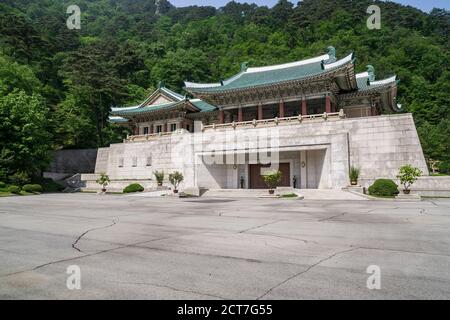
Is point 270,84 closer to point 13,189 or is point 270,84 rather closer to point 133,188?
point 133,188

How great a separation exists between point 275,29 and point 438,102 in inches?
1798

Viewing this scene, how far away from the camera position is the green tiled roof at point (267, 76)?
2872cm

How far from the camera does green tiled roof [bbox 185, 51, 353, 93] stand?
94.2ft

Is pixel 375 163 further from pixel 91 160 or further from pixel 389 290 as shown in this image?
pixel 91 160

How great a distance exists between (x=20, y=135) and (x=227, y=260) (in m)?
32.1

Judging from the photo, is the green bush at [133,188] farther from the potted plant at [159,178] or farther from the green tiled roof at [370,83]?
the green tiled roof at [370,83]

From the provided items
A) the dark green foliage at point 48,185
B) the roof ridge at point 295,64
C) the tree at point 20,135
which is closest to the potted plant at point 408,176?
the roof ridge at point 295,64

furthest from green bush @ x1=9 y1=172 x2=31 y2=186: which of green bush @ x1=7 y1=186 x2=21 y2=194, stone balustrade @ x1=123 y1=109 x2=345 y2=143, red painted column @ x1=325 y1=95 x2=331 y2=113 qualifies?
red painted column @ x1=325 y1=95 x2=331 y2=113

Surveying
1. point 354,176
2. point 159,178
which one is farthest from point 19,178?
point 354,176

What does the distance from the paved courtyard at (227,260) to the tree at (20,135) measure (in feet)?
85.1

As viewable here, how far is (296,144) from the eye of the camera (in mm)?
24797

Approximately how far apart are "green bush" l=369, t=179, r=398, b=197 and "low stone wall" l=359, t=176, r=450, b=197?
2342 mm

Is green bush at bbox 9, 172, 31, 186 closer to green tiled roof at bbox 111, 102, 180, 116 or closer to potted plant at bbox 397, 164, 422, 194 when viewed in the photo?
green tiled roof at bbox 111, 102, 180, 116
